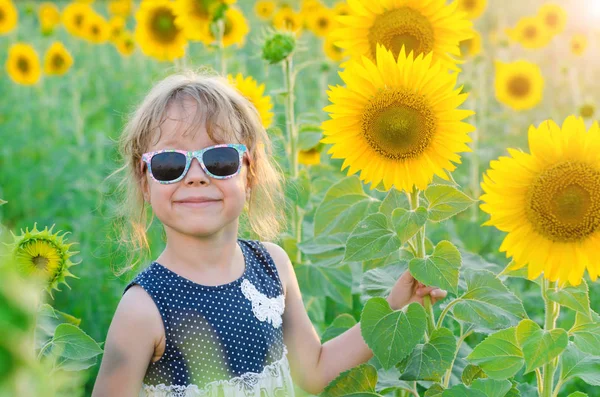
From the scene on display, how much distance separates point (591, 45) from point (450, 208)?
175 inches

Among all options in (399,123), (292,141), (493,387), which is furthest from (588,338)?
(292,141)

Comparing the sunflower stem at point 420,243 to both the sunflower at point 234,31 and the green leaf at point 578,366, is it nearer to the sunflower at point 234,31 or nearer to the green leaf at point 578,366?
the green leaf at point 578,366

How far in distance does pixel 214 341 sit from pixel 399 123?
0.54m

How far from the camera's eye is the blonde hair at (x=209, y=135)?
1570 mm

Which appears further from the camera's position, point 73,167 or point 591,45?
point 591,45

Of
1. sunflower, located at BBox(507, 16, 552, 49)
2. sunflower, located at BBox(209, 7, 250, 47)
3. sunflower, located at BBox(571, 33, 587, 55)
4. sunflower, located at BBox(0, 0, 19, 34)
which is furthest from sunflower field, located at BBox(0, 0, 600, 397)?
sunflower, located at BBox(0, 0, 19, 34)

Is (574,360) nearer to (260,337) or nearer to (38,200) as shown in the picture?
(260,337)

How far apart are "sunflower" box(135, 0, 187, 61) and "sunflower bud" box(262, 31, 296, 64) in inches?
39.9

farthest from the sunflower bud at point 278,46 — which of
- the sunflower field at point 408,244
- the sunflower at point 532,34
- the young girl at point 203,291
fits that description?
the sunflower at point 532,34

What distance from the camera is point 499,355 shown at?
1.29m

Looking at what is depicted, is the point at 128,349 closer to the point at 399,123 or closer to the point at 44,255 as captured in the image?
the point at 44,255

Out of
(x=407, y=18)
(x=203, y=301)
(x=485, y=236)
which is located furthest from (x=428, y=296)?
(x=485, y=236)

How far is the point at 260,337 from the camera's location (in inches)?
61.2

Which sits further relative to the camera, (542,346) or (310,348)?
(310,348)
